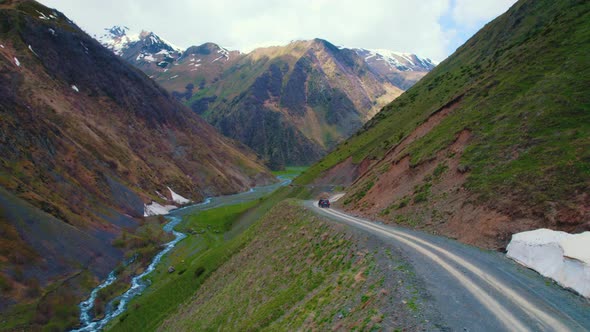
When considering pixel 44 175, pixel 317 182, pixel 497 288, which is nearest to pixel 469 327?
pixel 497 288

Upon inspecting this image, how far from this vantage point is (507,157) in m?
24.7

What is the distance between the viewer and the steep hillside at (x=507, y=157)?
64.2 ft

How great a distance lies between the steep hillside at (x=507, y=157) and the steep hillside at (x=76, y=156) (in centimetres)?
4318

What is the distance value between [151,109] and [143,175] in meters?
55.3

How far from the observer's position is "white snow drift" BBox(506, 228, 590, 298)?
12977 mm

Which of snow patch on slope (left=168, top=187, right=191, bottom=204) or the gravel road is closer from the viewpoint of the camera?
the gravel road

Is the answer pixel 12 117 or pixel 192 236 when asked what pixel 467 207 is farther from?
pixel 12 117

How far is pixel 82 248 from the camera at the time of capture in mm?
55219

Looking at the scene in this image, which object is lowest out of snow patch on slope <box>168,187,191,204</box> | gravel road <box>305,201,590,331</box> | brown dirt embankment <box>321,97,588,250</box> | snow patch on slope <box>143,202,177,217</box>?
gravel road <box>305,201,590,331</box>

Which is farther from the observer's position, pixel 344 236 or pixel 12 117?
pixel 12 117

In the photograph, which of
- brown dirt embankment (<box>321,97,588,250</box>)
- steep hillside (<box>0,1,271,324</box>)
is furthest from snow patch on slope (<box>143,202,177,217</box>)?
brown dirt embankment (<box>321,97,588,250</box>)

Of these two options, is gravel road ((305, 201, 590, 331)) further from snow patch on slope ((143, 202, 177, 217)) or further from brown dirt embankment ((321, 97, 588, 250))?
snow patch on slope ((143, 202, 177, 217))

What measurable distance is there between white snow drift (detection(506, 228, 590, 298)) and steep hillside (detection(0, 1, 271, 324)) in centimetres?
4878

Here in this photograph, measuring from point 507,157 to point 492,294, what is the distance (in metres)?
14.9
